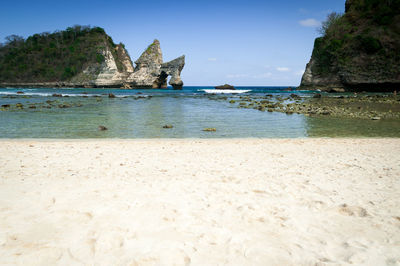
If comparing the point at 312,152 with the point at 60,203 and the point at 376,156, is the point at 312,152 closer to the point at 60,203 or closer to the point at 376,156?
the point at 376,156

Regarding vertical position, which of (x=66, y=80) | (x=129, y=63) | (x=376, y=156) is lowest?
(x=376, y=156)

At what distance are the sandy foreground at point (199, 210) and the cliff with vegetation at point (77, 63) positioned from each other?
71219 mm

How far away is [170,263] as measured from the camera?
8.82ft

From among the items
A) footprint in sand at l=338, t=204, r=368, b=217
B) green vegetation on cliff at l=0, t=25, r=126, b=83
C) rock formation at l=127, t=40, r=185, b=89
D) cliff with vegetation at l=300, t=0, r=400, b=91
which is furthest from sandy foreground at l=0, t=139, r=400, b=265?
green vegetation on cliff at l=0, t=25, r=126, b=83

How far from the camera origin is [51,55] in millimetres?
94375

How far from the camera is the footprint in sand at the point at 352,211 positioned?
3745 mm

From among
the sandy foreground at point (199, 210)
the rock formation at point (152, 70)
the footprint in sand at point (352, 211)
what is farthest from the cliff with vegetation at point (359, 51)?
the footprint in sand at point (352, 211)

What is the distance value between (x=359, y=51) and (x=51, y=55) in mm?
102020

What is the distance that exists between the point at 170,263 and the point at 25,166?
5.34 meters

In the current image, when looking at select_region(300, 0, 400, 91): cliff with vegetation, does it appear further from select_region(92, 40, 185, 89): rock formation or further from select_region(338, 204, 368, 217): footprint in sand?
select_region(338, 204, 368, 217): footprint in sand

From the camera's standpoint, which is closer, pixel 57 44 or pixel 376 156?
pixel 376 156

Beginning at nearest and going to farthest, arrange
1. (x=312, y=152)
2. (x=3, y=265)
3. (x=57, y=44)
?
(x=3, y=265) → (x=312, y=152) → (x=57, y=44)

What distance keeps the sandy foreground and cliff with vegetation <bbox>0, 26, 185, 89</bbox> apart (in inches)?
2804

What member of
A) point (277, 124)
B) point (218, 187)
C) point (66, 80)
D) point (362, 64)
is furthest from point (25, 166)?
point (66, 80)
